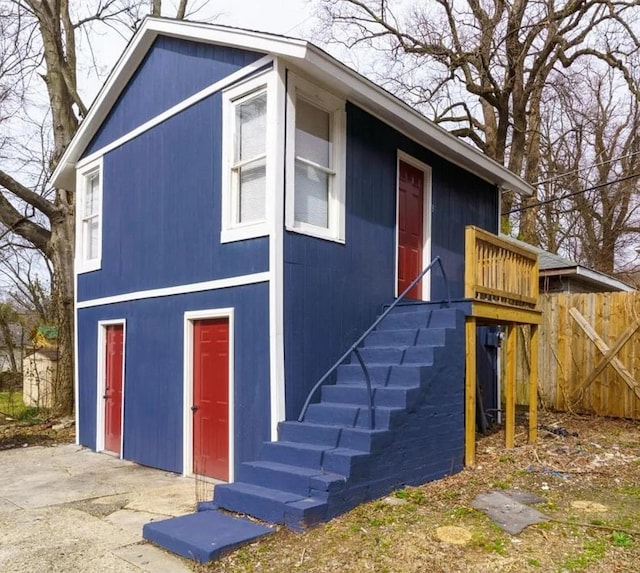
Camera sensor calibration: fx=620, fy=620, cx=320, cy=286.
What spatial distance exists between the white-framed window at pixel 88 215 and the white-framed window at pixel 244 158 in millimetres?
3851

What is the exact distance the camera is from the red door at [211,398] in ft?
23.1

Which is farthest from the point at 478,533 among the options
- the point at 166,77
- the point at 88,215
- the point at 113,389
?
the point at 88,215

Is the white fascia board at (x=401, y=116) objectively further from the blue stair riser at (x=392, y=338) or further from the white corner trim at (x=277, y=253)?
the blue stair riser at (x=392, y=338)

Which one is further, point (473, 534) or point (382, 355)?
point (382, 355)

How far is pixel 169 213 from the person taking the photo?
26.5 feet

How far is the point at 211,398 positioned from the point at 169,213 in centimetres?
250

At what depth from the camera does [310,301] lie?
6.59m

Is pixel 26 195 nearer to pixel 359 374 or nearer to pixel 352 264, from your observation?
pixel 352 264

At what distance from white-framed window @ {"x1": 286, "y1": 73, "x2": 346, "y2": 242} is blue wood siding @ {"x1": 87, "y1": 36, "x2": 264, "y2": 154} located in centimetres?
73

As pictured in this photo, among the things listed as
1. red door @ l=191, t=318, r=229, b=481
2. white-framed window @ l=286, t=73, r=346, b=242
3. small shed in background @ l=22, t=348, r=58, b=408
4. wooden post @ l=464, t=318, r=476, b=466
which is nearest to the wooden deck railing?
wooden post @ l=464, t=318, r=476, b=466

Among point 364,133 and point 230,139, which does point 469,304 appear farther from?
point 230,139

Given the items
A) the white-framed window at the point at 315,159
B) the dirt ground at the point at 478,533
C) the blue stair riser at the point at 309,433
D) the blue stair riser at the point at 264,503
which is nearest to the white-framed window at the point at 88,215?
the white-framed window at the point at 315,159

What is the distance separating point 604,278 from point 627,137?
30.2 feet

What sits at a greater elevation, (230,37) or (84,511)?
(230,37)
